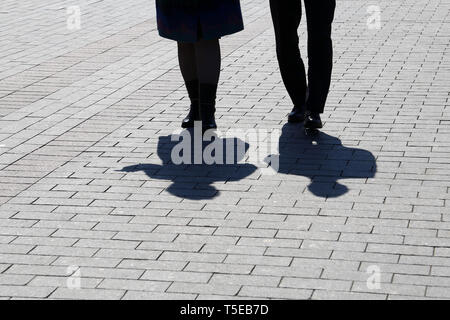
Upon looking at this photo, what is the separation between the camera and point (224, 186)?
249 inches

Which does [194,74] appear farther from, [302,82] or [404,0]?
[404,0]

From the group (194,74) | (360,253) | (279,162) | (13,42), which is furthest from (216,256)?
(13,42)

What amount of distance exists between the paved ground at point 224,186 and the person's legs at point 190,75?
179 mm

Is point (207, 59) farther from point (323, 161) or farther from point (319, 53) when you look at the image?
point (323, 161)

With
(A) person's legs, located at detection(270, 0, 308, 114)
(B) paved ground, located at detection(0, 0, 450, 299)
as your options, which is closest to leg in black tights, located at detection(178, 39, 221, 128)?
(B) paved ground, located at detection(0, 0, 450, 299)

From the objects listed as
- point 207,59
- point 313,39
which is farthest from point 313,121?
point 207,59

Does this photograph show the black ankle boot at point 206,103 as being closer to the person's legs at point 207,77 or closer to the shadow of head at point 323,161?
the person's legs at point 207,77

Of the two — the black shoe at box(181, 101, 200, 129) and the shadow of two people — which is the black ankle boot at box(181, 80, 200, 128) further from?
the shadow of two people

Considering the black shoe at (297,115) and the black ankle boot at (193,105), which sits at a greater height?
the black ankle boot at (193,105)

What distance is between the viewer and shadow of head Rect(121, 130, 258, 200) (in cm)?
632

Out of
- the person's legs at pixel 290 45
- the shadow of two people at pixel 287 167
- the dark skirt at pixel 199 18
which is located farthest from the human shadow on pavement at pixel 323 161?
the dark skirt at pixel 199 18

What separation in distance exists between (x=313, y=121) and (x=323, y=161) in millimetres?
610

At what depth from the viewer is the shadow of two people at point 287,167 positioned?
6266 mm
